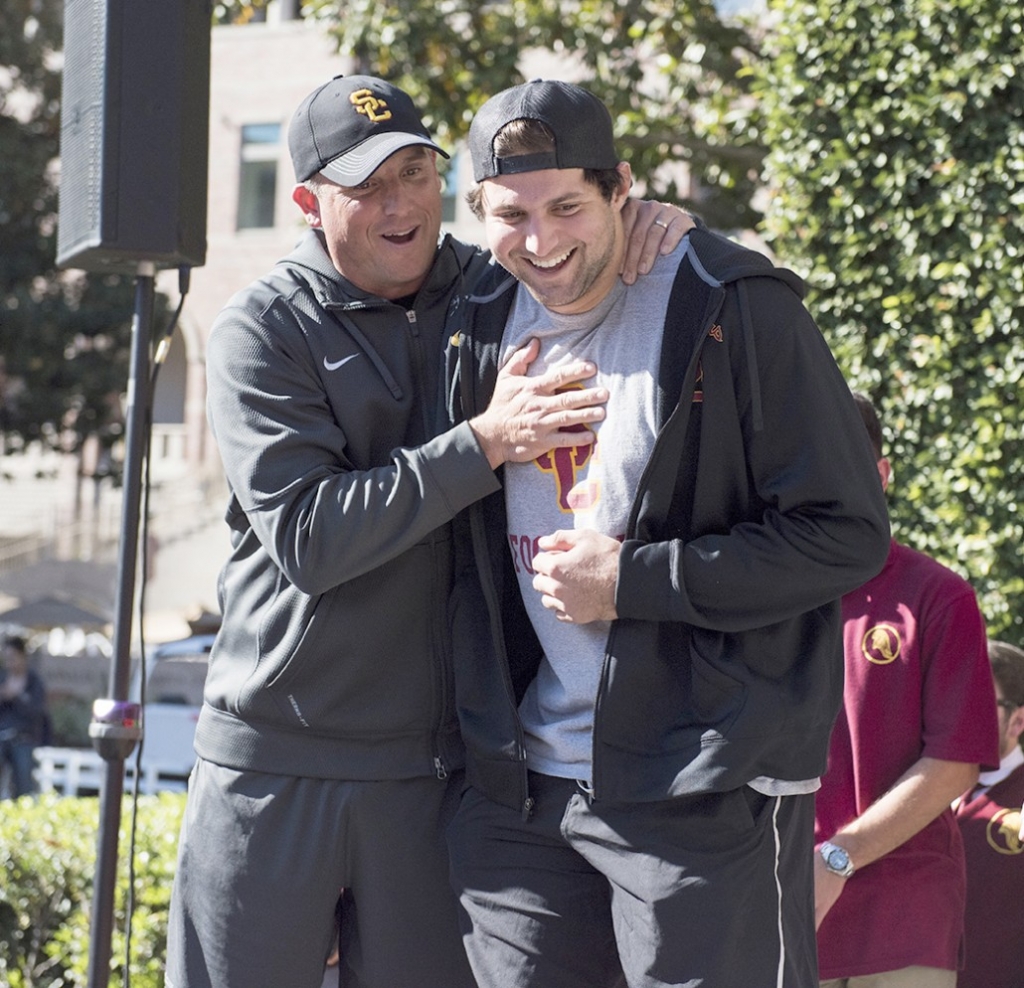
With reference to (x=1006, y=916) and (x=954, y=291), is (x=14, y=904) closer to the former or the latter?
(x=1006, y=916)

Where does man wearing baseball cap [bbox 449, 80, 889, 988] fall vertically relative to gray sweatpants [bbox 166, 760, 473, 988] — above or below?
above

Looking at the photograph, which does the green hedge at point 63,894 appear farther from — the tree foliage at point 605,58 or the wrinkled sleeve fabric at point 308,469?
the tree foliage at point 605,58

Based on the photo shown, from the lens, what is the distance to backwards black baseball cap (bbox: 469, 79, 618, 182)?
2.38 metres

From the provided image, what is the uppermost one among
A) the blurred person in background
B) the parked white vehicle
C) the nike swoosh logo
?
the nike swoosh logo

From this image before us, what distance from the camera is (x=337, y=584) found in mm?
2529

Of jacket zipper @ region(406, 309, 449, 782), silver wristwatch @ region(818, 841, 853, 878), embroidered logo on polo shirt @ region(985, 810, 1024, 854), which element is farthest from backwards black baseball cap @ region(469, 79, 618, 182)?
embroidered logo on polo shirt @ region(985, 810, 1024, 854)

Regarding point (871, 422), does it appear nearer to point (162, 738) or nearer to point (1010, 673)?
point (1010, 673)

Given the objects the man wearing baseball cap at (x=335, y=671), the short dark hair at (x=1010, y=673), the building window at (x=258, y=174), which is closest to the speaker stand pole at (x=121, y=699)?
the man wearing baseball cap at (x=335, y=671)

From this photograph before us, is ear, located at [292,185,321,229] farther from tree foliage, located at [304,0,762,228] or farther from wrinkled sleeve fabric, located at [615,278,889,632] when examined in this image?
tree foliage, located at [304,0,762,228]

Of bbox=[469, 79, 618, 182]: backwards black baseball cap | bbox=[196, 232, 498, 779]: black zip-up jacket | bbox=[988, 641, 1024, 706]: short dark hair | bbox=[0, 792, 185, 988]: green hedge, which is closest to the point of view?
bbox=[469, 79, 618, 182]: backwards black baseball cap

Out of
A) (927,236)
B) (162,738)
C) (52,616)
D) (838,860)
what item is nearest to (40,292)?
(52,616)

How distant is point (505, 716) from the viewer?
2512 mm

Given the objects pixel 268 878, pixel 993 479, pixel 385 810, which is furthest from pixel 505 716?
pixel 993 479

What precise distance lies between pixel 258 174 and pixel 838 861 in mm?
25918
